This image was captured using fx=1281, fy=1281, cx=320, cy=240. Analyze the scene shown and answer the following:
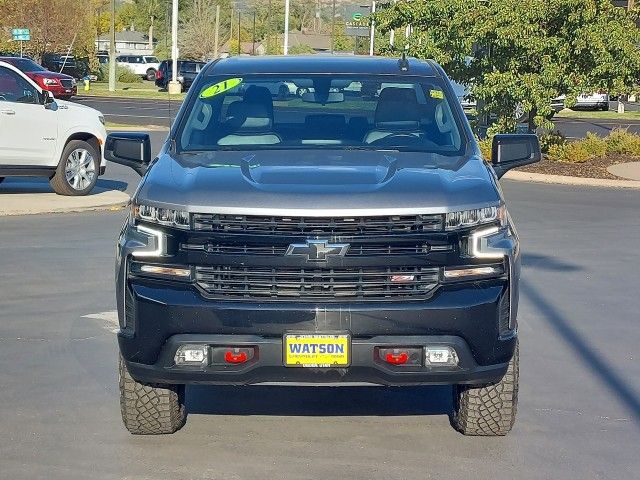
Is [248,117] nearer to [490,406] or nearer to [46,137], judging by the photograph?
[490,406]

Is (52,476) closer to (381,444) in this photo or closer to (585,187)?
(381,444)

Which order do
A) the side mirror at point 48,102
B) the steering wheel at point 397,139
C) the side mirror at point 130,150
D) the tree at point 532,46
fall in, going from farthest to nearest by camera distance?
the tree at point 532,46
the side mirror at point 48,102
the side mirror at point 130,150
the steering wheel at point 397,139

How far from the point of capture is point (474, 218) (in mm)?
6055

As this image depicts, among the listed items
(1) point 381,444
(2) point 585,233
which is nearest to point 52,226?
(2) point 585,233

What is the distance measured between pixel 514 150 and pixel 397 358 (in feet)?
6.95

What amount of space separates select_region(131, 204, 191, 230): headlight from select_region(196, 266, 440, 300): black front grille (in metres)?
0.26

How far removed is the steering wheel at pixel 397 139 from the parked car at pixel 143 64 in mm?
86374

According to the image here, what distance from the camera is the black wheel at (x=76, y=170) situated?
1761 centimetres

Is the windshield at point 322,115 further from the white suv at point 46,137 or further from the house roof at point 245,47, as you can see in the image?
the house roof at point 245,47

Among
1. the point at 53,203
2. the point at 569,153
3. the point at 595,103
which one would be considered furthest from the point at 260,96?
the point at 595,103

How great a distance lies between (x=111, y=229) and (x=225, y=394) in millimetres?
7642

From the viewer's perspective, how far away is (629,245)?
1437cm

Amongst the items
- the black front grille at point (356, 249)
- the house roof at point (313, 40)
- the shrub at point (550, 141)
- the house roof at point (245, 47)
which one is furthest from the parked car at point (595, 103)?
the house roof at point (245, 47)

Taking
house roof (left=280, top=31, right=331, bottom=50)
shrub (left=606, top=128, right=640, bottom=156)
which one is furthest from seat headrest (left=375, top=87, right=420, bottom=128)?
house roof (left=280, top=31, right=331, bottom=50)
